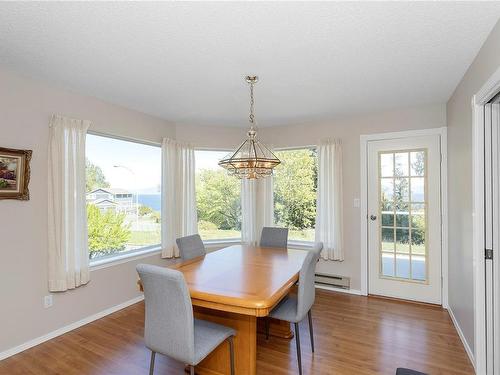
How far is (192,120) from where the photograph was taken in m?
4.12

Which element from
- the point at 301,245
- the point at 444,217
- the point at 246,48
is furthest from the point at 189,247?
the point at 444,217

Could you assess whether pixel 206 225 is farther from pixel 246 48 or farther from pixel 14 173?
pixel 246 48

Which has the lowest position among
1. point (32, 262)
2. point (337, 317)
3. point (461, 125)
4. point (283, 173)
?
point (337, 317)

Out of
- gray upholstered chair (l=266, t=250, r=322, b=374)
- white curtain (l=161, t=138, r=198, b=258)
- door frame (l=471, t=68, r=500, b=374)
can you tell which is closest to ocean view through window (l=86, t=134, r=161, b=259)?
white curtain (l=161, t=138, r=198, b=258)

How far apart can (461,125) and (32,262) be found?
4.14m

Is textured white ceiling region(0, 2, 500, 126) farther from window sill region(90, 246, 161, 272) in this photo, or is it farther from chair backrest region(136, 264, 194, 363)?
window sill region(90, 246, 161, 272)

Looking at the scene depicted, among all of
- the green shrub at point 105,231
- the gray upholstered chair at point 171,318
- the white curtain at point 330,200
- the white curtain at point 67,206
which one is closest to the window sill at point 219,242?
the green shrub at point 105,231

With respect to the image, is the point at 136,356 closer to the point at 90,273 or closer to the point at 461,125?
the point at 90,273

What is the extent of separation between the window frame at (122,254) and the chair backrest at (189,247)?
1.06 meters

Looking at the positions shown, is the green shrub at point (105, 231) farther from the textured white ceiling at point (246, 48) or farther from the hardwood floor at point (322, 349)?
the textured white ceiling at point (246, 48)

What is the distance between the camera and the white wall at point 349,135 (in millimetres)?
3525

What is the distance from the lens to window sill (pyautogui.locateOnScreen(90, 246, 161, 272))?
10.3ft

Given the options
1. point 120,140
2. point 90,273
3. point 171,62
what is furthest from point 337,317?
point 120,140

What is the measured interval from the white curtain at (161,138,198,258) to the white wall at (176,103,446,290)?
13.7 inches
